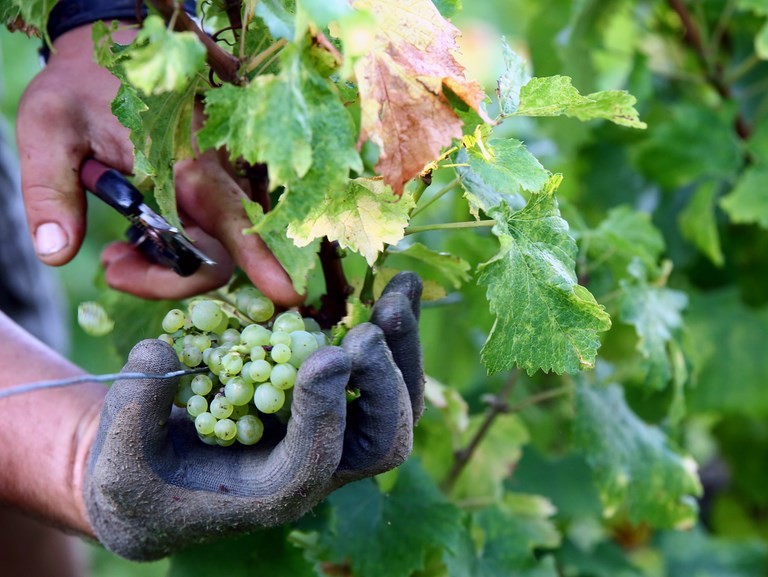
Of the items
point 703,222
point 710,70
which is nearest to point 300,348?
point 703,222

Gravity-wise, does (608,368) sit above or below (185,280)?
below

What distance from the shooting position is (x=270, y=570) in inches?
43.3

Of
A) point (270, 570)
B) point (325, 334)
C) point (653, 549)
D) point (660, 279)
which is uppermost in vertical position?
point (325, 334)

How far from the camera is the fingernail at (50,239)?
3.41ft

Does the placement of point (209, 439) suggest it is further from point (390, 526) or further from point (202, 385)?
point (390, 526)

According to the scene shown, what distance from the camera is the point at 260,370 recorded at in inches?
32.5

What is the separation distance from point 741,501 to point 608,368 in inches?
46.2

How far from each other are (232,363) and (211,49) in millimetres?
293

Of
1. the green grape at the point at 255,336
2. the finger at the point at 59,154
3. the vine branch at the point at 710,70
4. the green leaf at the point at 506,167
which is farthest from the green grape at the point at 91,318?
the vine branch at the point at 710,70

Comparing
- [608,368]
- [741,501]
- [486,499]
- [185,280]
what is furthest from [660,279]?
[741,501]

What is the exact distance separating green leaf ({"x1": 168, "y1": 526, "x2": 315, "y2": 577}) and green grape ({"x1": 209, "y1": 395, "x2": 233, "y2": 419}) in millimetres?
324

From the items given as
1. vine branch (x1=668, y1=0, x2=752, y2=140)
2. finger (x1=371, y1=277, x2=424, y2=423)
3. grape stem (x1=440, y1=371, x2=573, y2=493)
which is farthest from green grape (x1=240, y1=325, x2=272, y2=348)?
vine branch (x1=668, y1=0, x2=752, y2=140)

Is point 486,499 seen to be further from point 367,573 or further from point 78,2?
point 78,2

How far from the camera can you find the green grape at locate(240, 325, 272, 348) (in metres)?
0.86
